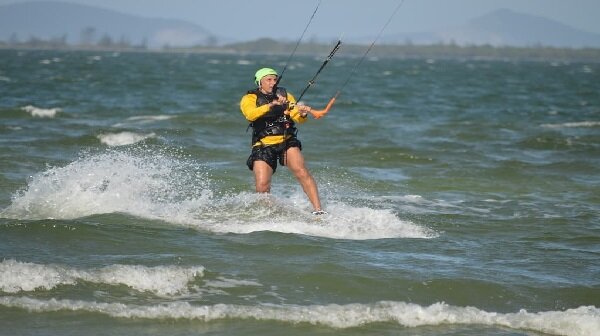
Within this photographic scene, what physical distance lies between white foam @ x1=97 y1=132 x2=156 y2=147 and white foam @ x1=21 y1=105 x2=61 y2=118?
4.87 metres

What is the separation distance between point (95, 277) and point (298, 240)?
2.42 metres

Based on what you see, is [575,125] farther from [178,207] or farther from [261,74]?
[261,74]

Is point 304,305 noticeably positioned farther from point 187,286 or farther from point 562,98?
point 562,98

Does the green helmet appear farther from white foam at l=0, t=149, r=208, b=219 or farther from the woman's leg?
white foam at l=0, t=149, r=208, b=219

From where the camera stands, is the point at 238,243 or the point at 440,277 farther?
the point at 238,243

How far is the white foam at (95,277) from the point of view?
24.9 ft

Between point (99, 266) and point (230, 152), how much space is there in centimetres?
996

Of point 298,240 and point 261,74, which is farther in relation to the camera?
point 261,74

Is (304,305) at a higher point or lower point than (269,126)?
lower

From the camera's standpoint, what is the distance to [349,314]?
7184mm

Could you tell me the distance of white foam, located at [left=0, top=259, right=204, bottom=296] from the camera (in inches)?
299

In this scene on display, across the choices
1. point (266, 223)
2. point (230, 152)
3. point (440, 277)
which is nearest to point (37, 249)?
point (266, 223)

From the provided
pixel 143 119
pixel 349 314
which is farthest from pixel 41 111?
pixel 349 314

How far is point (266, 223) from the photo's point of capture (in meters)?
10.4
